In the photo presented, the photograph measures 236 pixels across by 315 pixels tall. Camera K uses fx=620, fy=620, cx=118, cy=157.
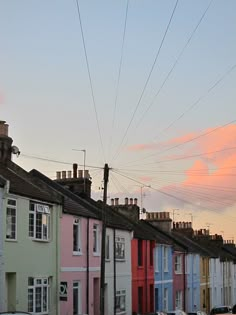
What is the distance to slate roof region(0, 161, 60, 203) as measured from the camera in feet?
77.6

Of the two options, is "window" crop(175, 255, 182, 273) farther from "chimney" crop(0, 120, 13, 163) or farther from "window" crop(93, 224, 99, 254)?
"chimney" crop(0, 120, 13, 163)

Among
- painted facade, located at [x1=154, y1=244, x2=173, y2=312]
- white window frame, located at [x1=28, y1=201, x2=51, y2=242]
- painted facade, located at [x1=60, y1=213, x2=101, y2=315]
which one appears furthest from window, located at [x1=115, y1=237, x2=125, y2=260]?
white window frame, located at [x1=28, y1=201, x2=51, y2=242]

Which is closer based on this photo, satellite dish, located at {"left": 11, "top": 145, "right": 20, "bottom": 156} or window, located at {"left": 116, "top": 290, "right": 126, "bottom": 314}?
satellite dish, located at {"left": 11, "top": 145, "right": 20, "bottom": 156}

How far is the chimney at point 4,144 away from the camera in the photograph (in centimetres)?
2780

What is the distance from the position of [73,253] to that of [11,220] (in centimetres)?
610

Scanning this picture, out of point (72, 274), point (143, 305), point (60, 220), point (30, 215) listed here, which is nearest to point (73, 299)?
point (72, 274)

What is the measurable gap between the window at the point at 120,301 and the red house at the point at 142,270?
1758 millimetres

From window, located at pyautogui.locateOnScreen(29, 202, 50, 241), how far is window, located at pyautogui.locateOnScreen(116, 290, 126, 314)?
1025 centimetres

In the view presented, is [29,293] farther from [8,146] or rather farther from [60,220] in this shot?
[8,146]

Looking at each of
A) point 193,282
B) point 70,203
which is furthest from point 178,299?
point 70,203

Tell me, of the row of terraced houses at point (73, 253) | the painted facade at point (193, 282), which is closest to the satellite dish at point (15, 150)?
the row of terraced houses at point (73, 253)

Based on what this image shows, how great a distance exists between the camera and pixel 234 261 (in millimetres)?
74000

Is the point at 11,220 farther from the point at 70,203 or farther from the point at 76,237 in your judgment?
the point at 70,203

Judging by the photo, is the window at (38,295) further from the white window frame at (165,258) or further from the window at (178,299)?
the window at (178,299)
